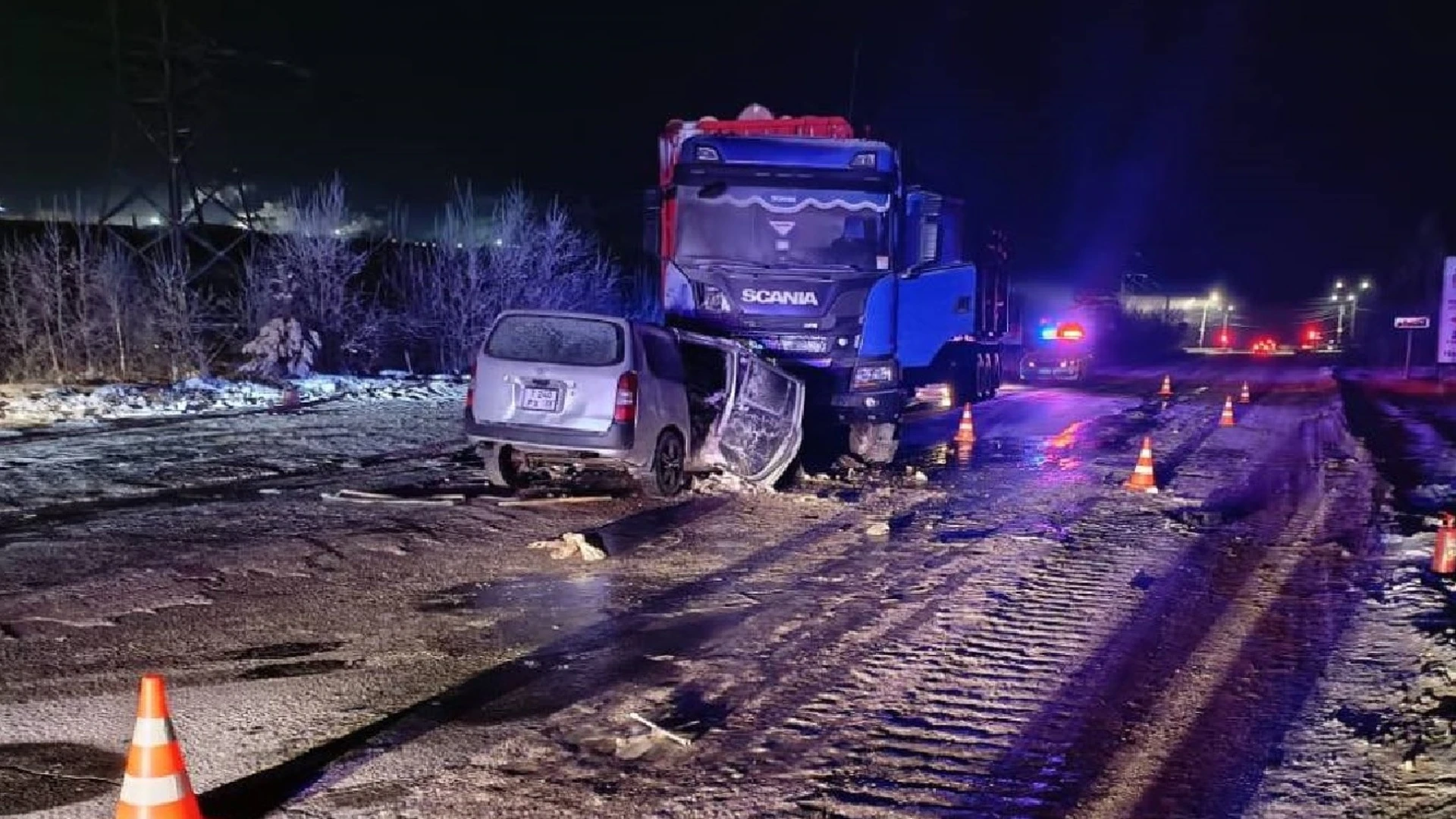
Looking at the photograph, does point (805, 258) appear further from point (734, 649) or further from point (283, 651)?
point (283, 651)

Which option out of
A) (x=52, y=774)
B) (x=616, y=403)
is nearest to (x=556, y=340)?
(x=616, y=403)

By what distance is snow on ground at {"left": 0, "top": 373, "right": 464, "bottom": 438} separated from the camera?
53.7 feet

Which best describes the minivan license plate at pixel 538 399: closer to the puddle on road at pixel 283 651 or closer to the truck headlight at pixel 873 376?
the puddle on road at pixel 283 651

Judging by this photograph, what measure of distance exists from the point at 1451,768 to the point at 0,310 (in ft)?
85.4

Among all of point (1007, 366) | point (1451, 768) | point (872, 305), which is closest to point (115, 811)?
point (1451, 768)

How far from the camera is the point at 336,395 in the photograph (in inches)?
834

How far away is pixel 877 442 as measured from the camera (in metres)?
13.7

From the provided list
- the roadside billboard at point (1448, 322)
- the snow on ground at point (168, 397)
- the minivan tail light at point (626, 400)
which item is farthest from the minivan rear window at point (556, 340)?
the roadside billboard at point (1448, 322)

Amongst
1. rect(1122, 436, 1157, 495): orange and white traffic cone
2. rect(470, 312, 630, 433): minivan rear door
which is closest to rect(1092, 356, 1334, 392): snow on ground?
rect(1122, 436, 1157, 495): orange and white traffic cone

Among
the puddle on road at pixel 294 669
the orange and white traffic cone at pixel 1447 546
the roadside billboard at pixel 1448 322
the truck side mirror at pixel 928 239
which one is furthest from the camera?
the roadside billboard at pixel 1448 322

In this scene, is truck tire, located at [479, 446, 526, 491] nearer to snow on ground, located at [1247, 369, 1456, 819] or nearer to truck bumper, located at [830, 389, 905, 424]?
truck bumper, located at [830, 389, 905, 424]

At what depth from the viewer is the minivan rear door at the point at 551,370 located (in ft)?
32.3

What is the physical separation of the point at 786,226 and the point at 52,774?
10198mm

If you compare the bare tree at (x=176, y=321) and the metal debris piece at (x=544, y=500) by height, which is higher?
the bare tree at (x=176, y=321)
